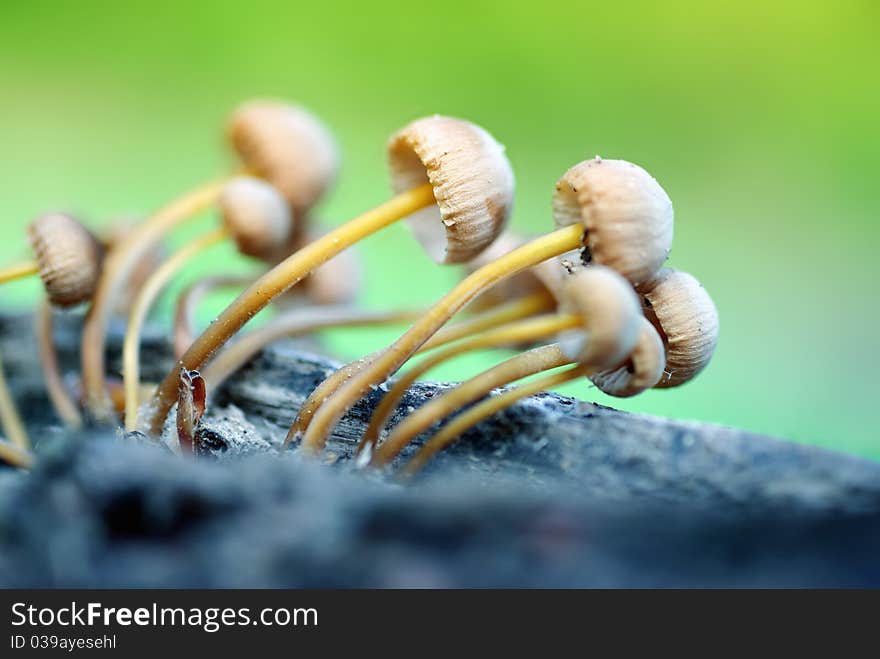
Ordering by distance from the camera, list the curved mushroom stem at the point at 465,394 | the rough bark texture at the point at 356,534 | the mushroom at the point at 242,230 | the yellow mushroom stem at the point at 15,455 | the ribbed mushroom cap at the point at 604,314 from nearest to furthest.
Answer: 1. the rough bark texture at the point at 356,534
2. the ribbed mushroom cap at the point at 604,314
3. the curved mushroom stem at the point at 465,394
4. the yellow mushroom stem at the point at 15,455
5. the mushroom at the point at 242,230

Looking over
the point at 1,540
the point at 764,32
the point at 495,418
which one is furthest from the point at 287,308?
the point at 764,32

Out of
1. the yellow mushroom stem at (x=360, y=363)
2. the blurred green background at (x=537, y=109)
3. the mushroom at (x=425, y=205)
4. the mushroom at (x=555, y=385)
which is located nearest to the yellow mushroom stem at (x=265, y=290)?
the mushroom at (x=425, y=205)

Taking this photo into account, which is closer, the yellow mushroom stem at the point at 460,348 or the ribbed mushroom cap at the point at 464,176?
the yellow mushroom stem at the point at 460,348

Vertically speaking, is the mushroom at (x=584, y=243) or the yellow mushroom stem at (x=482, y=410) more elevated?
the mushroom at (x=584, y=243)

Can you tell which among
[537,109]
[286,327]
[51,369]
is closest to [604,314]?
[286,327]

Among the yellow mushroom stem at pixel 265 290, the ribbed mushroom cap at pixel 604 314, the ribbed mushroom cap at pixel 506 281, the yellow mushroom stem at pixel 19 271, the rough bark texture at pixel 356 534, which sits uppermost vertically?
the ribbed mushroom cap at pixel 506 281

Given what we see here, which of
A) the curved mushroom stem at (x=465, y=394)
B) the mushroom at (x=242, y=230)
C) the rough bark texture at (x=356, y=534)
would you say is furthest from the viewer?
the mushroom at (x=242, y=230)

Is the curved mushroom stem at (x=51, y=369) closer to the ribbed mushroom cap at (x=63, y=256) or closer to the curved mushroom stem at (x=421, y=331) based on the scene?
the ribbed mushroom cap at (x=63, y=256)

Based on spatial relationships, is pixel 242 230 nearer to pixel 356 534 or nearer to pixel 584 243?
pixel 584 243
